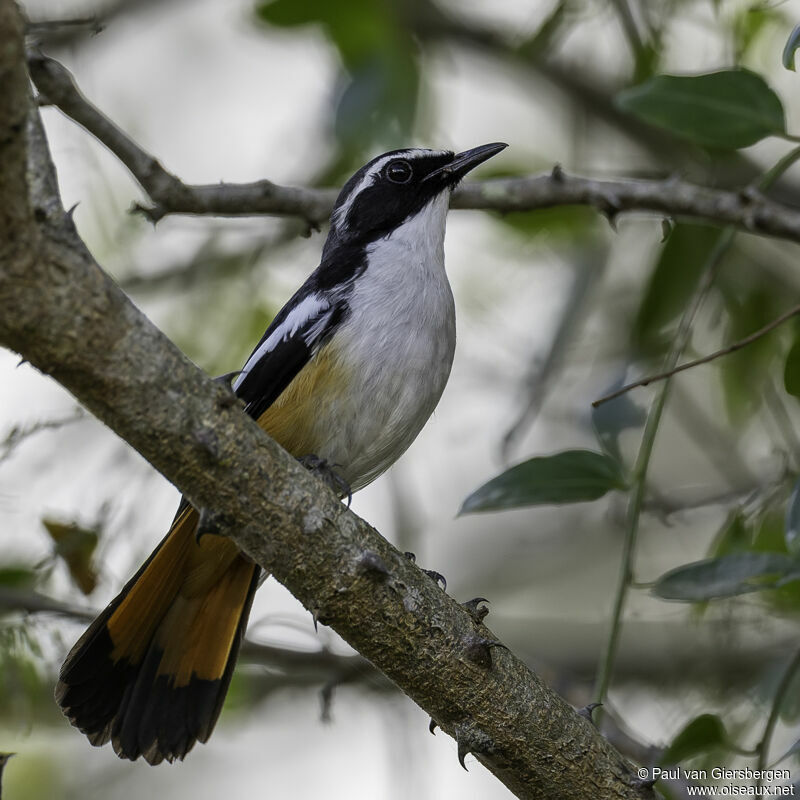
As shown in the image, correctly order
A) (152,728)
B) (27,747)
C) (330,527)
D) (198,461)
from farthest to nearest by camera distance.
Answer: (27,747), (152,728), (330,527), (198,461)

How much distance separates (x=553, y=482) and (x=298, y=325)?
979 mm

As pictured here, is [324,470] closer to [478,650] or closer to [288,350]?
[288,350]

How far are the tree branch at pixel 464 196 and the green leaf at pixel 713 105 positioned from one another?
1.10 ft

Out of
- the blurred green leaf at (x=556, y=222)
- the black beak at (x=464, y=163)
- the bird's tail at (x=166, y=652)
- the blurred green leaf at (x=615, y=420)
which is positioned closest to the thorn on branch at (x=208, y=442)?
the bird's tail at (x=166, y=652)

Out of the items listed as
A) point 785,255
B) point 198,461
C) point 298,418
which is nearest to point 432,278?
point 298,418

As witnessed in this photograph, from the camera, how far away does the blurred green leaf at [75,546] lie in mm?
3732

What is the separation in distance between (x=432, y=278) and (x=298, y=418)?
758mm

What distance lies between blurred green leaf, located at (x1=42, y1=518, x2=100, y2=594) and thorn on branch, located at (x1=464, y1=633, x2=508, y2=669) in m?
1.69

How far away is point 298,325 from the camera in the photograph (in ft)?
11.9

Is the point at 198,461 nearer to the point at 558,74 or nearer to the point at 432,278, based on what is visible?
the point at 432,278

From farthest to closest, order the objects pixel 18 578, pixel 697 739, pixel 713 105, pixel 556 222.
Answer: pixel 556 222 < pixel 18 578 < pixel 713 105 < pixel 697 739

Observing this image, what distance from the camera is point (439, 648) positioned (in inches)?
99.3

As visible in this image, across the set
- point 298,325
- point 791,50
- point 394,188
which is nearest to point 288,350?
point 298,325

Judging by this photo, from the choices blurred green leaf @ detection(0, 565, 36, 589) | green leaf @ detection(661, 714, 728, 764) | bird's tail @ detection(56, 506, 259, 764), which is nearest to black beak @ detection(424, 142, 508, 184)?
bird's tail @ detection(56, 506, 259, 764)
